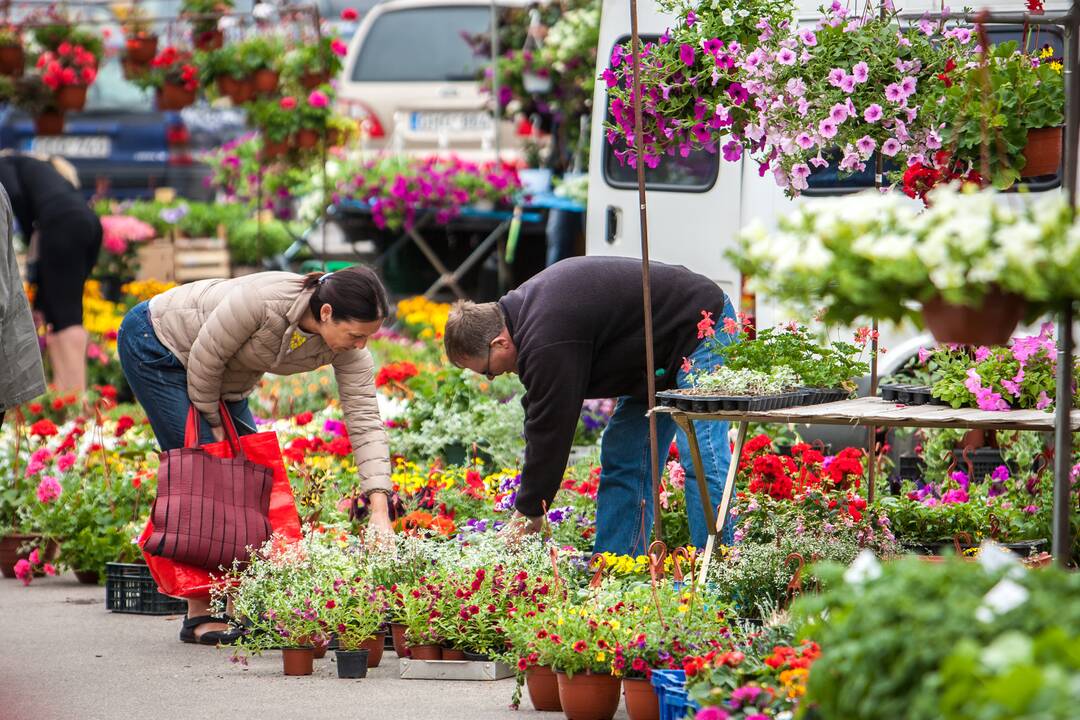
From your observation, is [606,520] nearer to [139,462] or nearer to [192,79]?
[139,462]

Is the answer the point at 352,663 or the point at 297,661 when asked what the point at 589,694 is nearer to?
the point at 352,663

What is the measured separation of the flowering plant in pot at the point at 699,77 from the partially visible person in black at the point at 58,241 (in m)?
→ 5.21

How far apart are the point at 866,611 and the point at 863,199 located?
0.75m

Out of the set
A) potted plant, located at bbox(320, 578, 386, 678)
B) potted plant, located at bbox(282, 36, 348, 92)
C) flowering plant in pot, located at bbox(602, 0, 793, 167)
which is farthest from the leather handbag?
potted plant, located at bbox(282, 36, 348, 92)

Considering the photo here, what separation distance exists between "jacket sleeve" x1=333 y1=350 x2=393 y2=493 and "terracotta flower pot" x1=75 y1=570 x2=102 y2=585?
1.90 m

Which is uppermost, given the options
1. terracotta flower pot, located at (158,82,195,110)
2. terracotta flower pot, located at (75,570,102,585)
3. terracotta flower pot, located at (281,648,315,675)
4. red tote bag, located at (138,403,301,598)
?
terracotta flower pot, located at (158,82,195,110)

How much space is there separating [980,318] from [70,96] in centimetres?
968

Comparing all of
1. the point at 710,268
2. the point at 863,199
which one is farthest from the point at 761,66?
the point at 710,268

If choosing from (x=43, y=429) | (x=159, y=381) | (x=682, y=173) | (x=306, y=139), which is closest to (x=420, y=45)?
(x=306, y=139)

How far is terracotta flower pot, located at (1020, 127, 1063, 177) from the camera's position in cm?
443

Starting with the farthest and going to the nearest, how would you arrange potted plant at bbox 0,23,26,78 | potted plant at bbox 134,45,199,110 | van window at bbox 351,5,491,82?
van window at bbox 351,5,491,82 → potted plant at bbox 134,45,199,110 → potted plant at bbox 0,23,26,78

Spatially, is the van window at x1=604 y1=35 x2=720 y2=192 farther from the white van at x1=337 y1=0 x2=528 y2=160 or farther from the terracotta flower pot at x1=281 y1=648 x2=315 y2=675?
the white van at x1=337 y1=0 x2=528 y2=160

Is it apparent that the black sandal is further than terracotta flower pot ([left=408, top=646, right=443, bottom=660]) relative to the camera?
Yes

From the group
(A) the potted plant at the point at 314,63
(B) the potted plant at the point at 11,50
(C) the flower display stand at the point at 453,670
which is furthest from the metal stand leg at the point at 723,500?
(B) the potted plant at the point at 11,50
